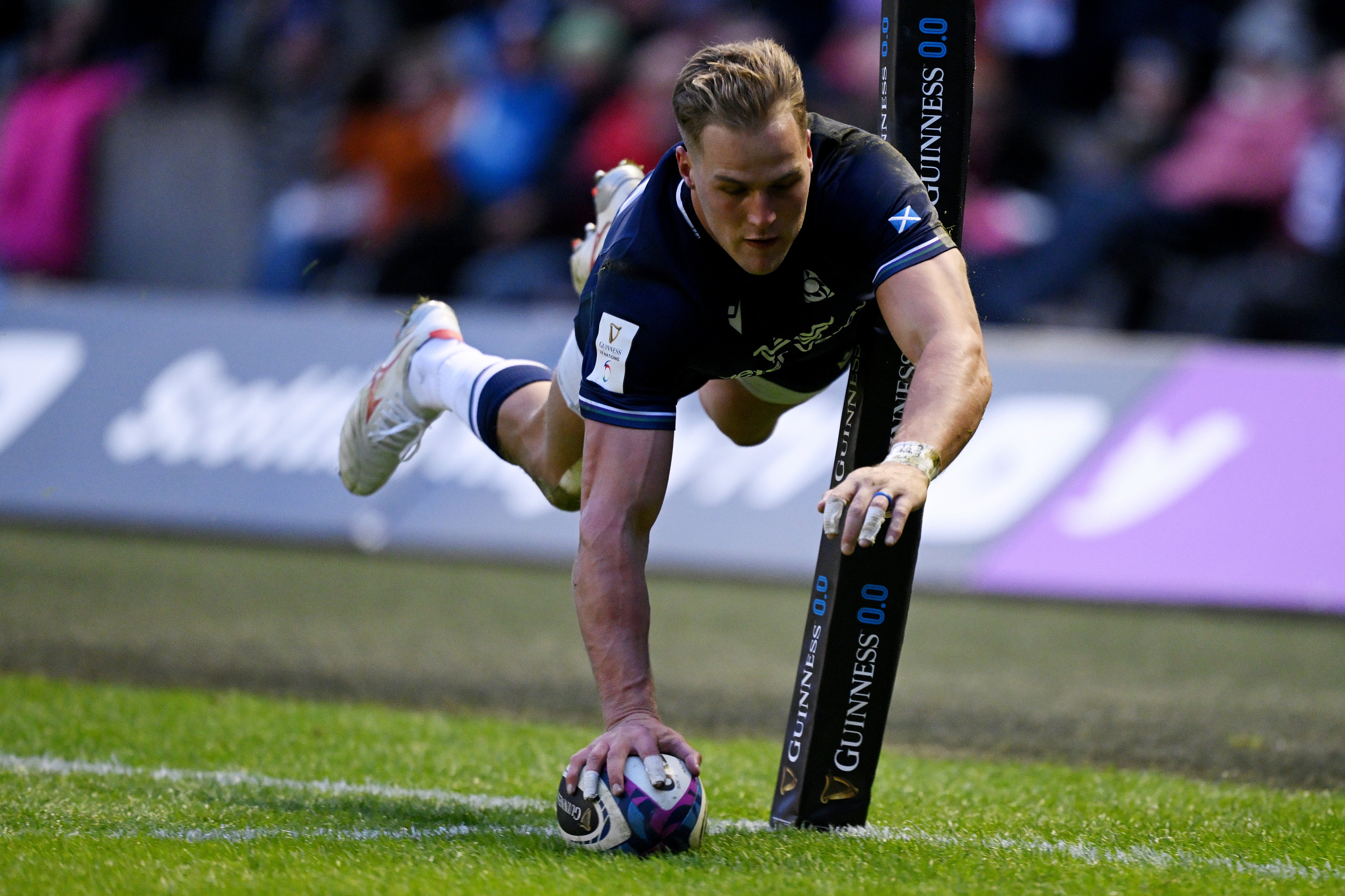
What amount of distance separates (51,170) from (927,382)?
38.2 ft

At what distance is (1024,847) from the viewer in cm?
378

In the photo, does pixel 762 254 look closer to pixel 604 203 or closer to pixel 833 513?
pixel 833 513

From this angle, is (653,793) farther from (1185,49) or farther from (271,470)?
(1185,49)

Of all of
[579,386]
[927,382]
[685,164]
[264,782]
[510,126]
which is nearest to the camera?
[927,382]

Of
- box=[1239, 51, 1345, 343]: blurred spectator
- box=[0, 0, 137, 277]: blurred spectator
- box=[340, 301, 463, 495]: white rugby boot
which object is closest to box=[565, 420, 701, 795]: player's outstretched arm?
box=[340, 301, 463, 495]: white rugby boot

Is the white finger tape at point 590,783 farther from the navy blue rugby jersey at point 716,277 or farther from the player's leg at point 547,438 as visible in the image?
→ the player's leg at point 547,438

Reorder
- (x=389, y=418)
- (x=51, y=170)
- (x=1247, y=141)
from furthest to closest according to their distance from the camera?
1. (x=51, y=170)
2. (x=1247, y=141)
3. (x=389, y=418)

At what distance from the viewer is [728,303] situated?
3.87 meters

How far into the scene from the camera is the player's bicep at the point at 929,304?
348 cm

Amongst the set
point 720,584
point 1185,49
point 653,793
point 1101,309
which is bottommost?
point 720,584

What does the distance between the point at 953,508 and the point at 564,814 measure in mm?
5440

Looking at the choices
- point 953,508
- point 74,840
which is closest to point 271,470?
point 953,508

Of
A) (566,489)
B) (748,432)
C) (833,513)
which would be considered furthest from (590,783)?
(748,432)

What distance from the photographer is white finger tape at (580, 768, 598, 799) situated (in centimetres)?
359
